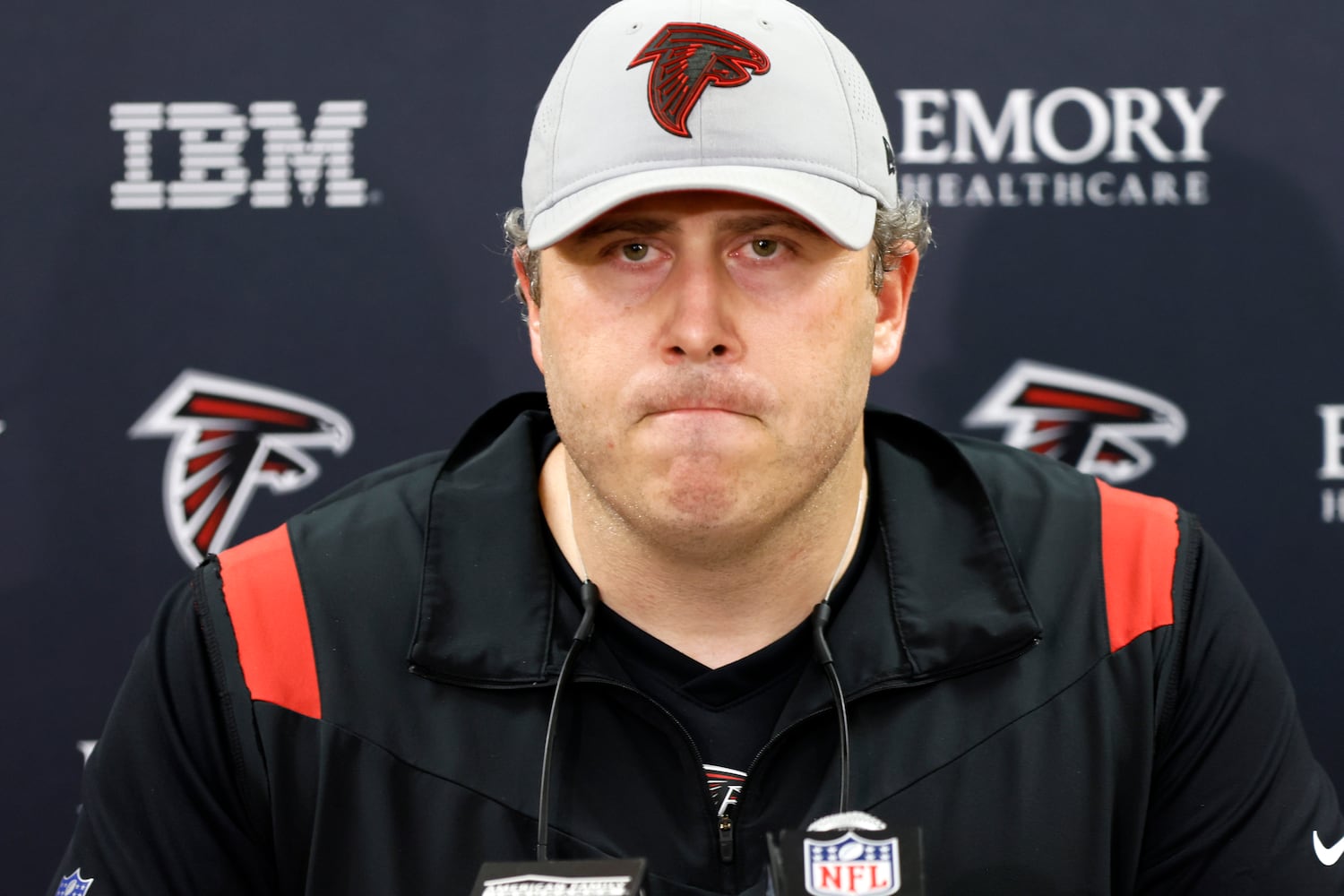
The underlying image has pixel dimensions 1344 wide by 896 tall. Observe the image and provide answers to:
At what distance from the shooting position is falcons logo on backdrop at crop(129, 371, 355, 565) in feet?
4.96

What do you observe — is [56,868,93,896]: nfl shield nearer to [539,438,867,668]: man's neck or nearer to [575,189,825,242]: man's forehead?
[539,438,867,668]: man's neck

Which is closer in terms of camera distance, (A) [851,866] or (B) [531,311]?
(A) [851,866]

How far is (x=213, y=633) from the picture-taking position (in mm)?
1047

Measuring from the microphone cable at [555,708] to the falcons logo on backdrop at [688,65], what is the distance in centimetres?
36

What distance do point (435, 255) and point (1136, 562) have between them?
0.82 metres

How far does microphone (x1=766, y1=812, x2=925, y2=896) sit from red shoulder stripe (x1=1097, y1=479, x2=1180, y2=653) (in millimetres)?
471

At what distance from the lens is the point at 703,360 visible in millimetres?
926

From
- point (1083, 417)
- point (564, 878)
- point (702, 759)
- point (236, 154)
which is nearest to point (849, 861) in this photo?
point (564, 878)

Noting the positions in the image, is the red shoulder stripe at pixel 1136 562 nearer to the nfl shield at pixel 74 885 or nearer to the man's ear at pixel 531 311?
the man's ear at pixel 531 311

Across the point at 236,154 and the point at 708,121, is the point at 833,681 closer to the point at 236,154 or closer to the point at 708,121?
the point at 708,121

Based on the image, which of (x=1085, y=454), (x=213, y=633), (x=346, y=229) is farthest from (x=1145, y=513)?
(x=346, y=229)

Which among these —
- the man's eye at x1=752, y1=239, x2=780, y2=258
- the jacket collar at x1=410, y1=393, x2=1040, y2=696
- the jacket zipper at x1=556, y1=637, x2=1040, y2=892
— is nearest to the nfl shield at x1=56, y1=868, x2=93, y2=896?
the jacket collar at x1=410, y1=393, x2=1040, y2=696

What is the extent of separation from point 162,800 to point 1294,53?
1.38m

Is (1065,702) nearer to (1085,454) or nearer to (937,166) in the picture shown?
(1085,454)
